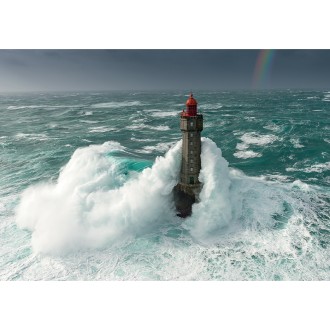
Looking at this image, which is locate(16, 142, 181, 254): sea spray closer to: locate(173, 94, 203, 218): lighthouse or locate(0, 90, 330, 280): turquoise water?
locate(0, 90, 330, 280): turquoise water

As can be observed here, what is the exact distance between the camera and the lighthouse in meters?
21.0

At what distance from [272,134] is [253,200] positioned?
944 inches

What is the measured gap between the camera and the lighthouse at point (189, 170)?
21.0m

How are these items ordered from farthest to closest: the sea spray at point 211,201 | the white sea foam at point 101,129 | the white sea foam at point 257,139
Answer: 1. the white sea foam at point 101,129
2. the white sea foam at point 257,139
3. the sea spray at point 211,201

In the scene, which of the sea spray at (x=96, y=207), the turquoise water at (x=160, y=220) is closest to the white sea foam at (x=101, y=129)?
the turquoise water at (x=160, y=220)

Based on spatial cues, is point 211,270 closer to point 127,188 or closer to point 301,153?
point 127,188

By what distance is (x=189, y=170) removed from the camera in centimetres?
2227

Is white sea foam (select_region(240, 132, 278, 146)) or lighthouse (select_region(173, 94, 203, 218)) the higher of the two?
lighthouse (select_region(173, 94, 203, 218))

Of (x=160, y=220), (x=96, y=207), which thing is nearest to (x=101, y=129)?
(x=96, y=207)

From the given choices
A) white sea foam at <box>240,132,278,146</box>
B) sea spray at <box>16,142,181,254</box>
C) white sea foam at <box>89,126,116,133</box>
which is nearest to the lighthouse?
sea spray at <box>16,142,181,254</box>

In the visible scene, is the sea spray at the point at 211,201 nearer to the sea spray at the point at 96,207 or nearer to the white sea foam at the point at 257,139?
the sea spray at the point at 96,207

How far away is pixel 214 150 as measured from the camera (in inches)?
910

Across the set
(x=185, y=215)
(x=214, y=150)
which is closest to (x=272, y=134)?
(x=214, y=150)

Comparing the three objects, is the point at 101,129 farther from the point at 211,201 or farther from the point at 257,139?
the point at 211,201
